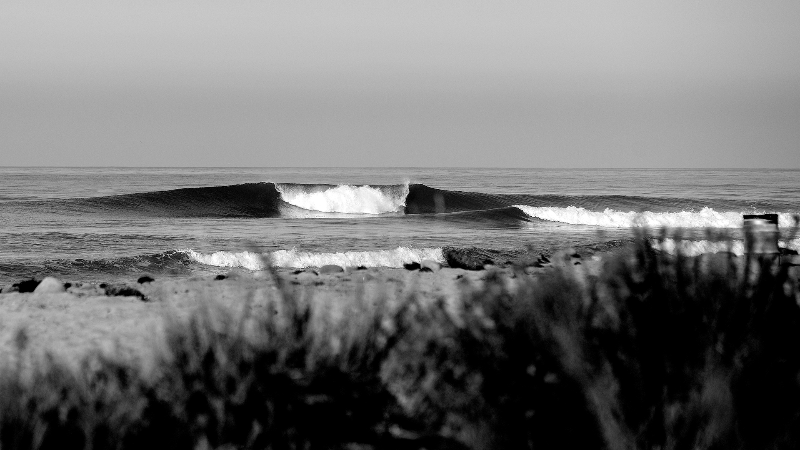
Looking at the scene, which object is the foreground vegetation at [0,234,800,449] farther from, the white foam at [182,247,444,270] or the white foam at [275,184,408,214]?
the white foam at [275,184,408,214]

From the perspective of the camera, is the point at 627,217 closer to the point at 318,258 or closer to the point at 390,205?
the point at 390,205

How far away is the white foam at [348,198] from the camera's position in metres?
38.2

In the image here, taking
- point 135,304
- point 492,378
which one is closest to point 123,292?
point 135,304

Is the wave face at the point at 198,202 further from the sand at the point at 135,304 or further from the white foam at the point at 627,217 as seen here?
the sand at the point at 135,304

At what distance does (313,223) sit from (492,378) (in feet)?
73.1

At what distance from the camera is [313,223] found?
84.0 ft

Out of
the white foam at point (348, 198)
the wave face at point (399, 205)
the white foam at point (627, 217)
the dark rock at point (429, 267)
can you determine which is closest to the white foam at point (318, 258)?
the dark rock at point (429, 267)

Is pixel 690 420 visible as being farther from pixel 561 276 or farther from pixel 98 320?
pixel 98 320

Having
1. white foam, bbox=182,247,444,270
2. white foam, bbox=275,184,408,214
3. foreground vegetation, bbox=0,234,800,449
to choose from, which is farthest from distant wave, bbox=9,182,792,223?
foreground vegetation, bbox=0,234,800,449

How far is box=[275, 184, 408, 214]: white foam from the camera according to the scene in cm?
3822

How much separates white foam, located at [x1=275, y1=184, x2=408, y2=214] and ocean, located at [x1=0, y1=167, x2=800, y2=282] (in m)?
0.06

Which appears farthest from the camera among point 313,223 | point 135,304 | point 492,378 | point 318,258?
point 313,223

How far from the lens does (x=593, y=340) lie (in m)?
3.47

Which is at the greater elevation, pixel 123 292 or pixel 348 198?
pixel 123 292
